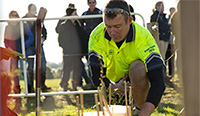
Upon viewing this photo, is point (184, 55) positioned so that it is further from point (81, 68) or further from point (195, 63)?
point (81, 68)

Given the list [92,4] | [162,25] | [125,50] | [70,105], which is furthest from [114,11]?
[162,25]

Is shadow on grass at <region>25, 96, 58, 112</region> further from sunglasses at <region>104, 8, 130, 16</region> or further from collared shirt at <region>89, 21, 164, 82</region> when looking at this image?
sunglasses at <region>104, 8, 130, 16</region>

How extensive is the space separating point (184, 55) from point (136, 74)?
238 centimetres

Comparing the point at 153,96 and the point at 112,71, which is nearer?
the point at 153,96

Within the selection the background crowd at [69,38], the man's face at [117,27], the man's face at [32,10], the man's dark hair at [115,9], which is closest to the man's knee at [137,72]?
the man's face at [117,27]

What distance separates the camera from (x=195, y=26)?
0.76m

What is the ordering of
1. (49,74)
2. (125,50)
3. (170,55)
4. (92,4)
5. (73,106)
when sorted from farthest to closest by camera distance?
(49,74), (170,55), (92,4), (73,106), (125,50)

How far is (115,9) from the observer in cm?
288

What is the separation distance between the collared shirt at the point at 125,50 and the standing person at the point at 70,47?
118 inches

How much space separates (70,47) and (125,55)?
349cm

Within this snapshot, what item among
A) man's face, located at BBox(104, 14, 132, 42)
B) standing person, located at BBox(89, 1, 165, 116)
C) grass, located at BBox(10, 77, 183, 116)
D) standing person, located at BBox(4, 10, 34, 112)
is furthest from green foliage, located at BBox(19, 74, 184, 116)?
man's face, located at BBox(104, 14, 132, 42)

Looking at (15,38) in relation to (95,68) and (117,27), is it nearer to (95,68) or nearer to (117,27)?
(95,68)

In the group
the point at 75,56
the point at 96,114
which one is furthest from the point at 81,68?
the point at 96,114

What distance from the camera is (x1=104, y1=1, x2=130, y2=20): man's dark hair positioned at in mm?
2844
